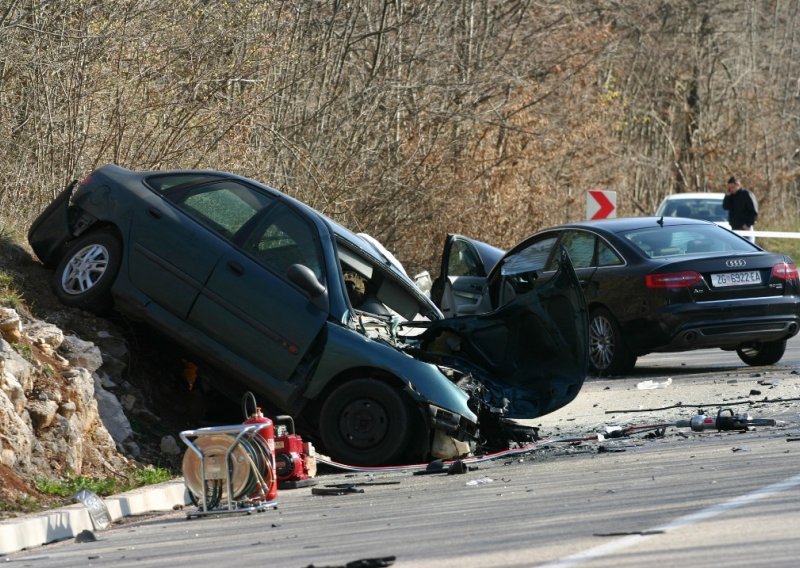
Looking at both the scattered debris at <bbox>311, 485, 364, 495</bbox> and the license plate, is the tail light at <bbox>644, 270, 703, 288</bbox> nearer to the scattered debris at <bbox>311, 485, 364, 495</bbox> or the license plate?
the license plate

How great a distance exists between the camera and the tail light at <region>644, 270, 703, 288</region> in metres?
15.1

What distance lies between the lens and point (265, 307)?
10.9 m

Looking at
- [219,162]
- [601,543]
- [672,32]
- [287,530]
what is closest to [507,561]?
[601,543]

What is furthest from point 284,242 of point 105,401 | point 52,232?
point 52,232

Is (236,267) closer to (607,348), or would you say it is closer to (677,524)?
(677,524)

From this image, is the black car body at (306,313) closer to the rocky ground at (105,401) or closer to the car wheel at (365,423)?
the car wheel at (365,423)

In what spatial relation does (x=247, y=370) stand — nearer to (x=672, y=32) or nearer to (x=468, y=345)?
(x=468, y=345)

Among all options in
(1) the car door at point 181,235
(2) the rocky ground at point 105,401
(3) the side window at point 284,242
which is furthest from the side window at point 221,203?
(2) the rocky ground at point 105,401

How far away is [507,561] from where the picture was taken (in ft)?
20.7

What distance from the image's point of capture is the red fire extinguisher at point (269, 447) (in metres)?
9.18

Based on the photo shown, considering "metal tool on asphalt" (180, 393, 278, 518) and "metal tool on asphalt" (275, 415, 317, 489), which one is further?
"metal tool on asphalt" (275, 415, 317, 489)

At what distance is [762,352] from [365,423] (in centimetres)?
692

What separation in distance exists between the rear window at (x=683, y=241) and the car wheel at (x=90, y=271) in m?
6.17

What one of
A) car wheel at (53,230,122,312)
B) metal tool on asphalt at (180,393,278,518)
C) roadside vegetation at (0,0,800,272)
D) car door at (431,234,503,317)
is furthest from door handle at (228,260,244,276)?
car door at (431,234,503,317)
